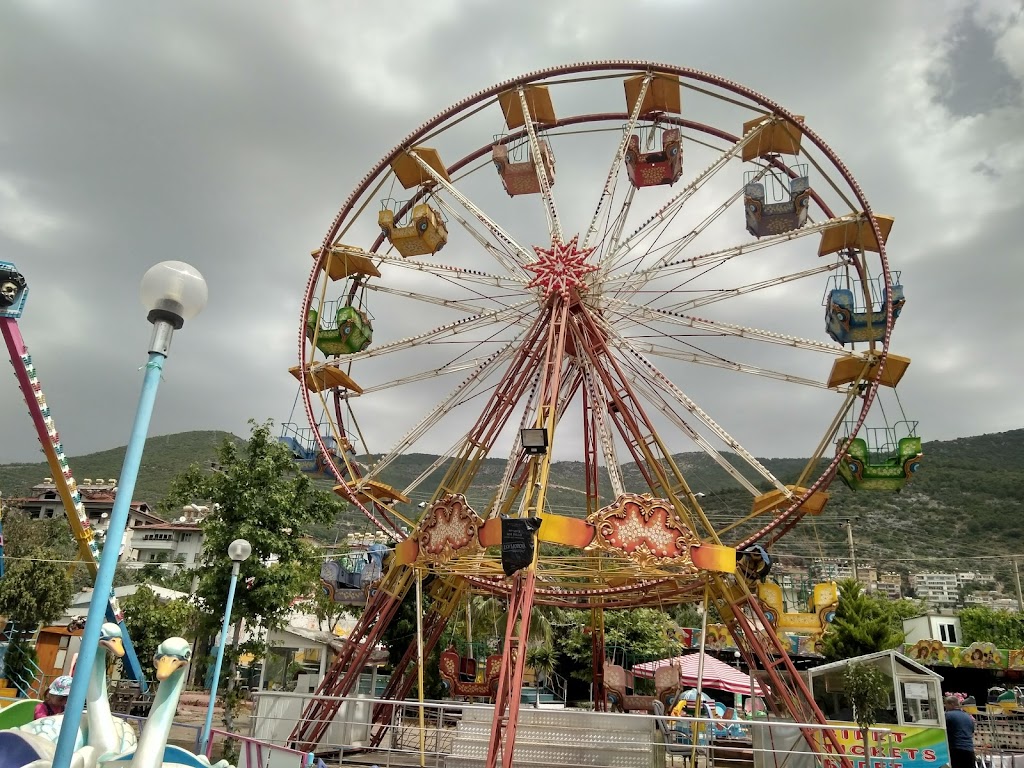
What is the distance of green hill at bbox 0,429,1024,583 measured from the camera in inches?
3130

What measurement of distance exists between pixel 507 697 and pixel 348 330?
9.44 m

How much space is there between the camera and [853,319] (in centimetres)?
1511

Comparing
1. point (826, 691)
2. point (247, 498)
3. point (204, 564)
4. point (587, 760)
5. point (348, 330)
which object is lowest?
point (587, 760)

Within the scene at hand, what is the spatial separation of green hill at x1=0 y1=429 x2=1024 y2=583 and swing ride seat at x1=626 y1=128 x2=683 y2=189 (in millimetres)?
47067

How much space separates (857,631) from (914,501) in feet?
256

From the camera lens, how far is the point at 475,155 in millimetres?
18875

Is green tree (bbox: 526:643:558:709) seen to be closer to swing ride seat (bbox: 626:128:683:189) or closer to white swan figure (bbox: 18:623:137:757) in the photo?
swing ride seat (bbox: 626:128:683:189)

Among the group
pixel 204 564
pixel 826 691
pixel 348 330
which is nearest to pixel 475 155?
pixel 348 330

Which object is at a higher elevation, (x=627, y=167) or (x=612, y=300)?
(x=627, y=167)

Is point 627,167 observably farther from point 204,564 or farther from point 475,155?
point 204,564

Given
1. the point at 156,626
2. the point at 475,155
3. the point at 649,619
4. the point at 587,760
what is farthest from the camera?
the point at 649,619

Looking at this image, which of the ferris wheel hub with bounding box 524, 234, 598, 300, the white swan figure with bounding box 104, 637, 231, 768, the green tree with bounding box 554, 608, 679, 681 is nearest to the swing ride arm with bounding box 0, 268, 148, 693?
the white swan figure with bounding box 104, 637, 231, 768

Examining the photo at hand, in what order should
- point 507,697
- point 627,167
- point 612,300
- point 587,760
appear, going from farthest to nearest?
1. point 627,167
2. point 612,300
3. point 587,760
4. point 507,697

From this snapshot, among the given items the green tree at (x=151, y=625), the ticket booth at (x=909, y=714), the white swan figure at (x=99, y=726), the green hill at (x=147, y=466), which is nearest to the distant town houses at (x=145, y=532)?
the green hill at (x=147, y=466)
